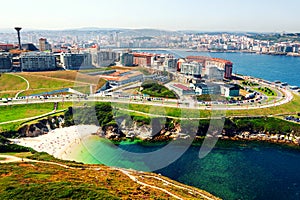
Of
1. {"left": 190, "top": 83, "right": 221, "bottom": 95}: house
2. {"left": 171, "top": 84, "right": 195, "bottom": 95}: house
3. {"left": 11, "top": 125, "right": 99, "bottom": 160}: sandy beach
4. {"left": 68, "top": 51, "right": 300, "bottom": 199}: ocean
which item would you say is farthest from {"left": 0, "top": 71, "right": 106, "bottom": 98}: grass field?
{"left": 68, "top": 51, "right": 300, "bottom": 199}: ocean

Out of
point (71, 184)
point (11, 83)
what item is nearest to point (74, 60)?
point (11, 83)

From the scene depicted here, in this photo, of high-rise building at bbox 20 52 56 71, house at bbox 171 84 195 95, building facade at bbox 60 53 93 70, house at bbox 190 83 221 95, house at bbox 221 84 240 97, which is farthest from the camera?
building facade at bbox 60 53 93 70

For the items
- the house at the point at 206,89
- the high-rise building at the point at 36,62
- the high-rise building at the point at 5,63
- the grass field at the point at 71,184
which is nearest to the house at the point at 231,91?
the house at the point at 206,89

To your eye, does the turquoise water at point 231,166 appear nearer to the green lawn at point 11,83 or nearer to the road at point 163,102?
the road at point 163,102

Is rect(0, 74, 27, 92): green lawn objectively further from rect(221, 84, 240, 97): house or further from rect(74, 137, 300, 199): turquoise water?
rect(221, 84, 240, 97): house

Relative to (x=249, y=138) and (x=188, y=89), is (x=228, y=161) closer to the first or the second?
(x=249, y=138)

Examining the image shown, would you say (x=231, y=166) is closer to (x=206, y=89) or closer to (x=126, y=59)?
(x=206, y=89)
